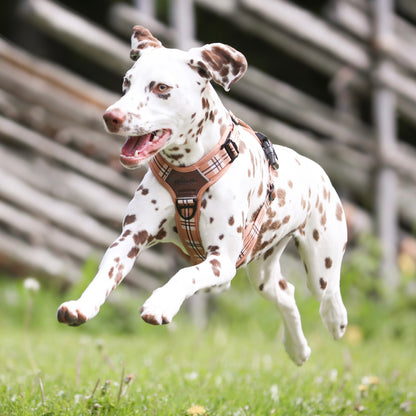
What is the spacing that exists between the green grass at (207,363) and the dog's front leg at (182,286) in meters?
0.58

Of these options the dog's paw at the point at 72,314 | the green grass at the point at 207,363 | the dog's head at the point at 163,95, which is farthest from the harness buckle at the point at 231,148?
the green grass at the point at 207,363

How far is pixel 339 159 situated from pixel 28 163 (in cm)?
278

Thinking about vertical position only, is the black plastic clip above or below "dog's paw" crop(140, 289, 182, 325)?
above

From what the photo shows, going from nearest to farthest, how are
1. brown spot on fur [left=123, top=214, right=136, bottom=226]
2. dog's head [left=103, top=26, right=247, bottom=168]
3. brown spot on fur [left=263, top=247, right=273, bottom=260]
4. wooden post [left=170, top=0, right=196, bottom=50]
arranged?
dog's head [left=103, top=26, right=247, bottom=168] → brown spot on fur [left=123, top=214, right=136, bottom=226] → brown spot on fur [left=263, top=247, right=273, bottom=260] → wooden post [left=170, top=0, right=196, bottom=50]

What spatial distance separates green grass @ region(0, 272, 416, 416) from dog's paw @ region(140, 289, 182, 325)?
59 cm

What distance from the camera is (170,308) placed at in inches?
79.7

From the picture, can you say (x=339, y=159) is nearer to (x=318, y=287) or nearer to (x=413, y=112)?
(x=413, y=112)

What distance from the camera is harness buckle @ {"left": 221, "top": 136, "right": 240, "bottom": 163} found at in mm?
2326

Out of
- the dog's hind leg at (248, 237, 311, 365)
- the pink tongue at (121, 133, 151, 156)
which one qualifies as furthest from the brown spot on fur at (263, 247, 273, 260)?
the pink tongue at (121, 133, 151, 156)

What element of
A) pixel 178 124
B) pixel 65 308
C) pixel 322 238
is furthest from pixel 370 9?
pixel 65 308

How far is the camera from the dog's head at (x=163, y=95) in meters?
2.08

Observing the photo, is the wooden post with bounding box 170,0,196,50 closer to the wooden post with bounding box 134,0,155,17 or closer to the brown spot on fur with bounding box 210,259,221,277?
the wooden post with bounding box 134,0,155,17

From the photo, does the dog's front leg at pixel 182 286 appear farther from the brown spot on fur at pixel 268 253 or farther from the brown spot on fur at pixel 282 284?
the brown spot on fur at pixel 282 284

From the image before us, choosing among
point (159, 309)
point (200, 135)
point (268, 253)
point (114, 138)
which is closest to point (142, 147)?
point (200, 135)
